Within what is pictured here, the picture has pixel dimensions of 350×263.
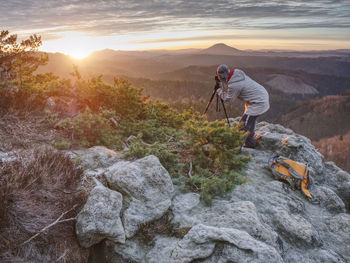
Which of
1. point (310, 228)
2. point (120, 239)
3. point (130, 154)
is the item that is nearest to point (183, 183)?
point (130, 154)

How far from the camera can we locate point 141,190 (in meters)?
4.36

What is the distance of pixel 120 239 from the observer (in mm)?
3727

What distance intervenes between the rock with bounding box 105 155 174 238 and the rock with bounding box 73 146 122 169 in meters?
0.65

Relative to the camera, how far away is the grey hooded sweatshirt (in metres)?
6.99

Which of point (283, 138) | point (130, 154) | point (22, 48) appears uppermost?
point (22, 48)

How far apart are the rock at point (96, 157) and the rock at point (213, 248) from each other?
2.38 m

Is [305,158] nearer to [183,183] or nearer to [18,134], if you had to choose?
[183,183]

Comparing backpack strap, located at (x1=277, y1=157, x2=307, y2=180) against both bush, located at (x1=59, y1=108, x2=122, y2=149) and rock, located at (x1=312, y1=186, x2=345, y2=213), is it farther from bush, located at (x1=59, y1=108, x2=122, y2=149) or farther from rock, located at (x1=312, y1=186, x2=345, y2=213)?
bush, located at (x1=59, y1=108, x2=122, y2=149)

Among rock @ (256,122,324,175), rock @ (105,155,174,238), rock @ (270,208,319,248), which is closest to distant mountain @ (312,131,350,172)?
rock @ (256,122,324,175)

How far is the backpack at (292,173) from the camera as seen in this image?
225 inches

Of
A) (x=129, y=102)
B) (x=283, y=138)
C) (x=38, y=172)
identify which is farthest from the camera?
(x=129, y=102)

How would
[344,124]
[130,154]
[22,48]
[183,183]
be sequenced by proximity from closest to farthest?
[183,183], [130,154], [22,48], [344,124]

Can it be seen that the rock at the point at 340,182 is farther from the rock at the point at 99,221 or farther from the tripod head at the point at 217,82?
the rock at the point at 99,221

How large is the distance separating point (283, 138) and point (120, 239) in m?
6.00
